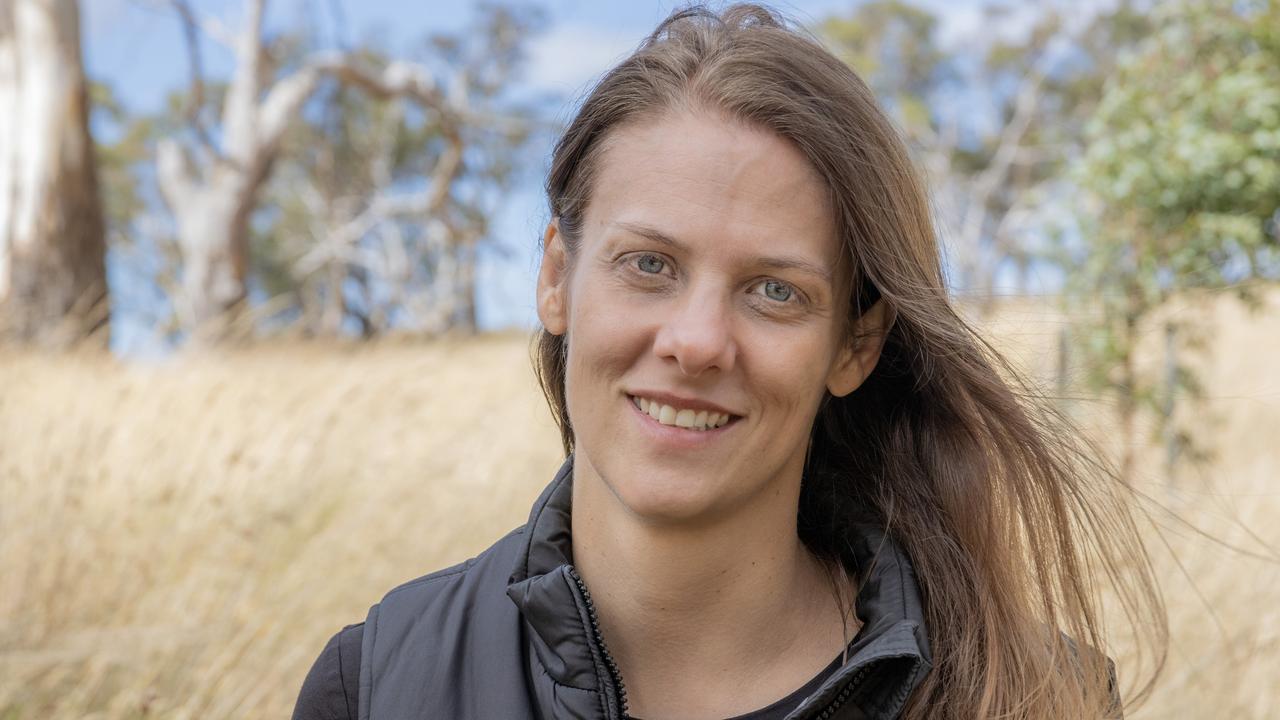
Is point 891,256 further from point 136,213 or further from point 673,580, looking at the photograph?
point 136,213

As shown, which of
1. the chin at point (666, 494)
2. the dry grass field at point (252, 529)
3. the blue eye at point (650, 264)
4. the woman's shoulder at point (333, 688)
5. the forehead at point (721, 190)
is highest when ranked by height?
the forehead at point (721, 190)

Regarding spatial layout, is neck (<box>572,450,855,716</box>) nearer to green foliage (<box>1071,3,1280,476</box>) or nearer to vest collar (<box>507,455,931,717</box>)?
vest collar (<box>507,455,931,717</box>)

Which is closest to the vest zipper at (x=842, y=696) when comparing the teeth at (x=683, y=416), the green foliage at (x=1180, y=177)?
the teeth at (x=683, y=416)

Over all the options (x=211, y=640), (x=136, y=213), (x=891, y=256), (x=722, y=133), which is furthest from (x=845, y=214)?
(x=136, y=213)

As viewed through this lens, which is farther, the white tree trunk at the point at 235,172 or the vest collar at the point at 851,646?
the white tree trunk at the point at 235,172

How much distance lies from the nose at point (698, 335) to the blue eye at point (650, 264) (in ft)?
Result: 0.25

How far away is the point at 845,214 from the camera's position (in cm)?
187

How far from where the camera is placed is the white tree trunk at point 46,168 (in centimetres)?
959

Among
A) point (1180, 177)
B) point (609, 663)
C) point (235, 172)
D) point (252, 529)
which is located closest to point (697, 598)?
point (609, 663)

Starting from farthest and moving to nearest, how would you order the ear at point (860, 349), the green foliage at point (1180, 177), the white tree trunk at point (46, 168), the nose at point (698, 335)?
the white tree trunk at point (46, 168)
the green foliage at point (1180, 177)
the ear at point (860, 349)
the nose at point (698, 335)

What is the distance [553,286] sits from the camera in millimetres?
2094

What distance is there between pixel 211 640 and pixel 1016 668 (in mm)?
2561

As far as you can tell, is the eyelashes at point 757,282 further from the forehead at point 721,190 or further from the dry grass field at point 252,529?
the dry grass field at point 252,529

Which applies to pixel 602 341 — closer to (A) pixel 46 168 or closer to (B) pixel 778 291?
(B) pixel 778 291
